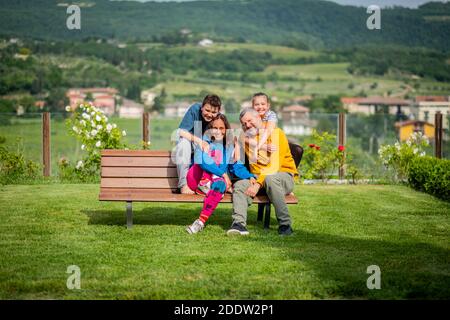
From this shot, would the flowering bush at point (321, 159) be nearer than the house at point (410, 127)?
Yes

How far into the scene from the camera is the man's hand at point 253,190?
6.95m

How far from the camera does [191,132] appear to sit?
7.45m

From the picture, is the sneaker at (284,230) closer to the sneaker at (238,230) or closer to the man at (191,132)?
the sneaker at (238,230)

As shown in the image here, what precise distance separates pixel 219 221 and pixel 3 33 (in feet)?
246

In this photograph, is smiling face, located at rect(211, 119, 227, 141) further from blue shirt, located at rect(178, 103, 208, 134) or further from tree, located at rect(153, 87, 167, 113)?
tree, located at rect(153, 87, 167, 113)

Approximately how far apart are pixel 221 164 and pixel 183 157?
44 cm

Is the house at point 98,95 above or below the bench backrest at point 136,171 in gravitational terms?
above

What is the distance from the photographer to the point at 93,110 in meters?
11.9

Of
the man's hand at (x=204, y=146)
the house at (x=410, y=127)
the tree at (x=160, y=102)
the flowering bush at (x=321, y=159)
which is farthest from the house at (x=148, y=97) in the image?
the man's hand at (x=204, y=146)

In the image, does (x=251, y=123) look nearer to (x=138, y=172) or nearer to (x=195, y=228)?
(x=195, y=228)

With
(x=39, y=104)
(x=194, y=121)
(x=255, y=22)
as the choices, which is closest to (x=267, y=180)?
(x=194, y=121)

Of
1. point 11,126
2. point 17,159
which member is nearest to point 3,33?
point 11,126

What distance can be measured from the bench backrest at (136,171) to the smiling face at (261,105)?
1.03 meters

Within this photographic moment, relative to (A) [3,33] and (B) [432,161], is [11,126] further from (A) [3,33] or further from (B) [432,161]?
(A) [3,33]
